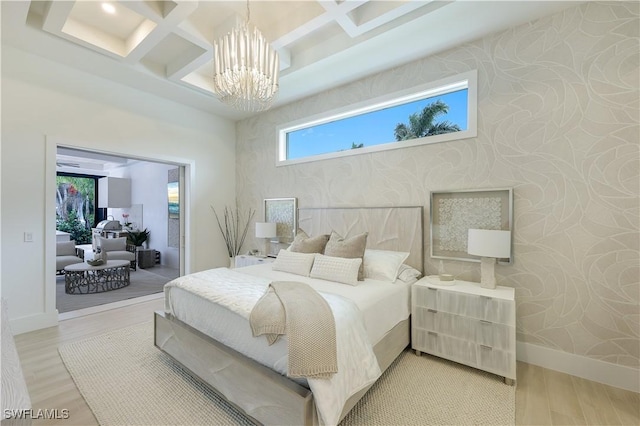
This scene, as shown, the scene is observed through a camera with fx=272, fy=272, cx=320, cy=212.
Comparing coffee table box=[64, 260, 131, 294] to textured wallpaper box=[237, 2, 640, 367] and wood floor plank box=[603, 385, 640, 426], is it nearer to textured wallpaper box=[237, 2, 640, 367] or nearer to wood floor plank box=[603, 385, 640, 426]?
textured wallpaper box=[237, 2, 640, 367]

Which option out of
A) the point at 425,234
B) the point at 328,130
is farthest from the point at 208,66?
the point at 425,234

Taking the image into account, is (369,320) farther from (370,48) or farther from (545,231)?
(370,48)

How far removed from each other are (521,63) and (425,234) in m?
1.87

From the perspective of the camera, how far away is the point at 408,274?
283 centimetres

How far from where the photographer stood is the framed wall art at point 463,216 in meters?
2.63

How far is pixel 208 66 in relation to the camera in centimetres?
380

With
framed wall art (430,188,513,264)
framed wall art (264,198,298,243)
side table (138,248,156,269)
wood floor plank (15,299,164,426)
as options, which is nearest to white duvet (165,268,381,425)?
wood floor plank (15,299,164,426)

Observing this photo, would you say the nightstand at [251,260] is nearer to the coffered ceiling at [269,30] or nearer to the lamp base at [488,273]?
the coffered ceiling at [269,30]

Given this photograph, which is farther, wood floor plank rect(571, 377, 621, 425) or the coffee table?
the coffee table

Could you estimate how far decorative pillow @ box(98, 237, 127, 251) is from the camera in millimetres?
5625

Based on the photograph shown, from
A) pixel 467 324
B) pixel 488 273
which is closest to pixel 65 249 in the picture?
pixel 467 324

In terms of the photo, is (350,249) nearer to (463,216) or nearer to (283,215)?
(463,216)

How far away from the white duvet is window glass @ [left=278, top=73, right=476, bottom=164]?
7.16 feet

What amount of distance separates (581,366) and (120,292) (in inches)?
239
